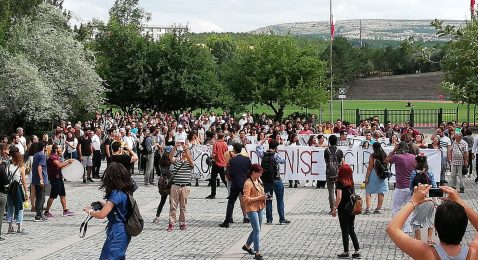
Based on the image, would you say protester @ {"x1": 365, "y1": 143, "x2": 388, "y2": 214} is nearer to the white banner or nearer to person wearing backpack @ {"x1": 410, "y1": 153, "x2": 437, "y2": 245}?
person wearing backpack @ {"x1": 410, "y1": 153, "x2": 437, "y2": 245}

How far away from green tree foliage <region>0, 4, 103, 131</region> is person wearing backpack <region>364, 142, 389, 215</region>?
22.9m

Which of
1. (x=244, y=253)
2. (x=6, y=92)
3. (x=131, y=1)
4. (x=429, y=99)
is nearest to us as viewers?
(x=244, y=253)

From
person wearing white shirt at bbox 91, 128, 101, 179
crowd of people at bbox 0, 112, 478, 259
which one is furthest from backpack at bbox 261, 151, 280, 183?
person wearing white shirt at bbox 91, 128, 101, 179

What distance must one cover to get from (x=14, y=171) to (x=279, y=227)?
5.08 metres

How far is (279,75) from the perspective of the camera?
161 ft

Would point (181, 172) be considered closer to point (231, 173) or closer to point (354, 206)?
point (231, 173)

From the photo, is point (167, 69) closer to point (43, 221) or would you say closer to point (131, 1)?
point (43, 221)

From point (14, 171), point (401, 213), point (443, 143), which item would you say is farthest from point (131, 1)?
point (401, 213)

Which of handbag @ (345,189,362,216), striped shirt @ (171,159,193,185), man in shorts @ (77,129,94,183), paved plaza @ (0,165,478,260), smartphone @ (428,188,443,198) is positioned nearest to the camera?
smartphone @ (428,188,443,198)

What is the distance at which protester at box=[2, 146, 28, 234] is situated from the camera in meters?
16.1

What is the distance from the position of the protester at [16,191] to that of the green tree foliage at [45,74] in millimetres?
22414

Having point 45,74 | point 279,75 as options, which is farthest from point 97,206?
point 279,75

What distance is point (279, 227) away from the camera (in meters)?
16.8

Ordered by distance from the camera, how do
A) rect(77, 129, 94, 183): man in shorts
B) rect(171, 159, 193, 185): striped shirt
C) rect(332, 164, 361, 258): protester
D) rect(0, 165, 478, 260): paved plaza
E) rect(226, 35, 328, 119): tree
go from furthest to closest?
rect(226, 35, 328, 119): tree
rect(77, 129, 94, 183): man in shorts
rect(171, 159, 193, 185): striped shirt
rect(0, 165, 478, 260): paved plaza
rect(332, 164, 361, 258): protester
